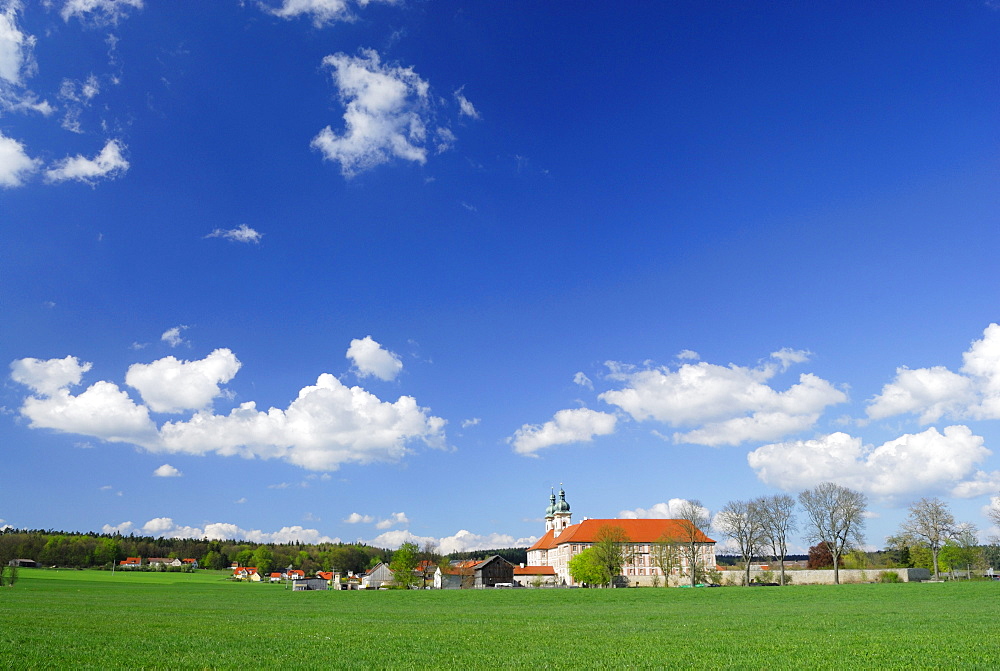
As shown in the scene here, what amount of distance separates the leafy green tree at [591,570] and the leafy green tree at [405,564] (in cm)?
3031

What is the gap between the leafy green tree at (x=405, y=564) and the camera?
125m

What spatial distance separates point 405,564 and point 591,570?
3445 centimetres

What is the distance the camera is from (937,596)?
61.4m

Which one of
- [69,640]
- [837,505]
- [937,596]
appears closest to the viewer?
[69,640]

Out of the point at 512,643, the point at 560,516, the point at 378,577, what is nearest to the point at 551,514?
the point at 560,516

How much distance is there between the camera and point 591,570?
121125 millimetres

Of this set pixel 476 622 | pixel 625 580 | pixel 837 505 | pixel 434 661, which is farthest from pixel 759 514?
pixel 434 661

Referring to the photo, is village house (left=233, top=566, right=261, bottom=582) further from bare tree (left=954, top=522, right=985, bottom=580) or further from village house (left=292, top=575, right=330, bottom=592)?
bare tree (left=954, top=522, right=985, bottom=580)

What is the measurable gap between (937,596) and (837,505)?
42.5 m

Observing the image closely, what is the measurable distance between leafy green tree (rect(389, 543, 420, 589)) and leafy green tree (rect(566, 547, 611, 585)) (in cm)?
3031

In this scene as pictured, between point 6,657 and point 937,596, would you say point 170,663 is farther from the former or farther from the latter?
point 937,596

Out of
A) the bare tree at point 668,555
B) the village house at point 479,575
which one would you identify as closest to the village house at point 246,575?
the village house at point 479,575

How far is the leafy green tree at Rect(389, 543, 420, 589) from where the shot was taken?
12512cm

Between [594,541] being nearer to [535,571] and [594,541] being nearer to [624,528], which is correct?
[624,528]
